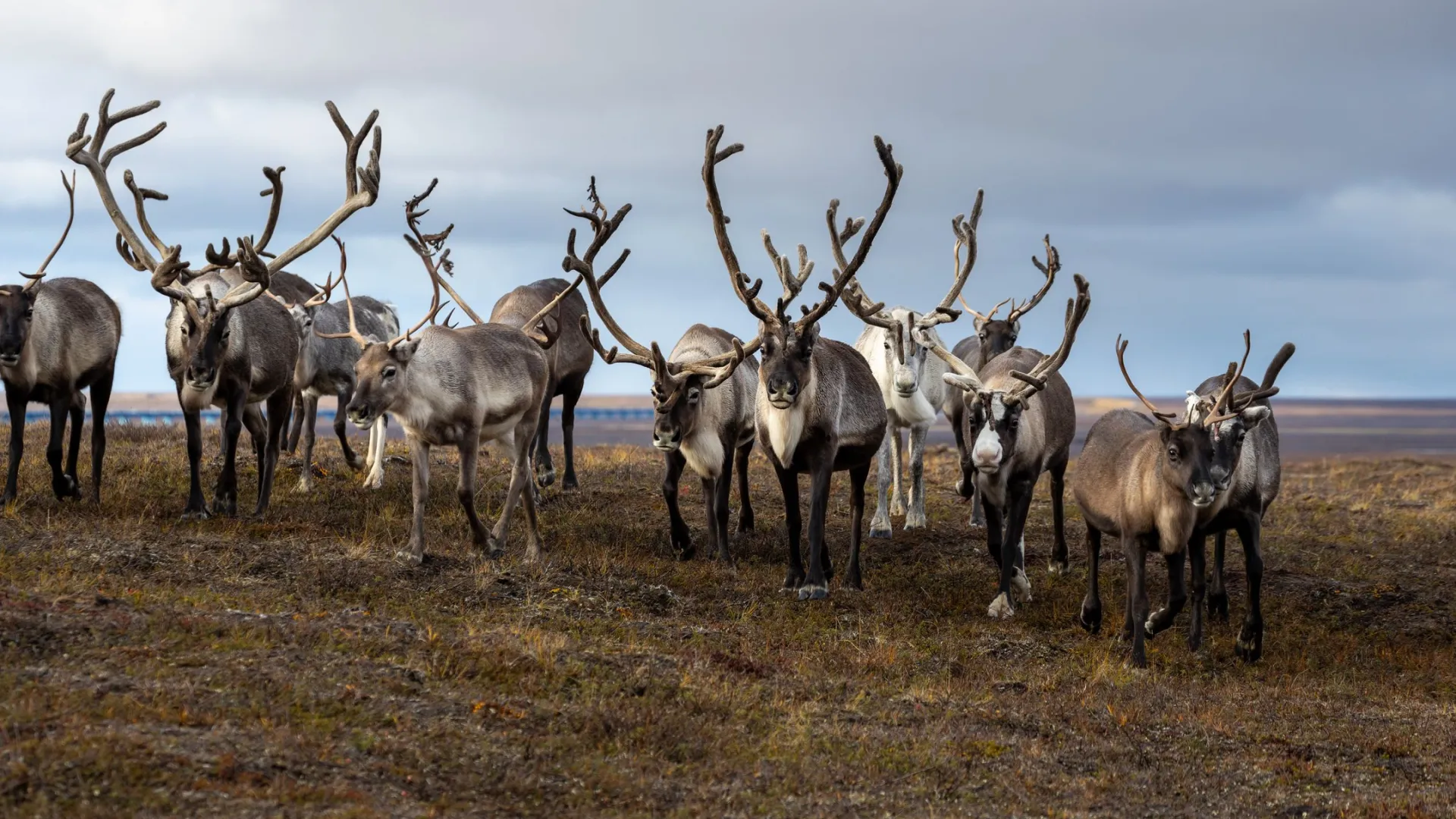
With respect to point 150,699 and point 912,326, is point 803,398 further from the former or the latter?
point 150,699

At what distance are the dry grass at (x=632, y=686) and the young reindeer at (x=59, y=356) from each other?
0.48m

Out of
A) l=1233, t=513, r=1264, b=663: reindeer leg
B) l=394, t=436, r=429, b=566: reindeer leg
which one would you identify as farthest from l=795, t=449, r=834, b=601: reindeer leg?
l=1233, t=513, r=1264, b=663: reindeer leg

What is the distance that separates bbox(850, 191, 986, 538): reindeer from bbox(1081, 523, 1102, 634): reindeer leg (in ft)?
11.9

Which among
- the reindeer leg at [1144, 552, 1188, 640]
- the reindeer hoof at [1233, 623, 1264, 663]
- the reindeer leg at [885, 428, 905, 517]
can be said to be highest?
the reindeer leg at [885, 428, 905, 517]

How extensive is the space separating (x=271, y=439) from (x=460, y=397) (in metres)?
3.23

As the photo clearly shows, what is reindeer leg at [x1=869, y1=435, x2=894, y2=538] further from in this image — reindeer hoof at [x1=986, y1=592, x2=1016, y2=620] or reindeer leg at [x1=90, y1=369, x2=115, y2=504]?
reindeer leg at [x1=90, y1=369, x2=115, y2=504]

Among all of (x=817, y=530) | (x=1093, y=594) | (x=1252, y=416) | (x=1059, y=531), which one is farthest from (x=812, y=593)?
(x=1252, y=416)

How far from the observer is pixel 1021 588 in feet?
42.3

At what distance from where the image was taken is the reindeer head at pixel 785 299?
39.8 ft

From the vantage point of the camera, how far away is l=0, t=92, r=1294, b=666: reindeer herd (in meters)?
11.2

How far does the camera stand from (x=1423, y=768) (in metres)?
8.38

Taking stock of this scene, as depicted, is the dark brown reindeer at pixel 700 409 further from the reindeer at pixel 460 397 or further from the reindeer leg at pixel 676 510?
the reindeer at pixel 460 397

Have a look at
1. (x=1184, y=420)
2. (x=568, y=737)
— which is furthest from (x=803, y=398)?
(x=568, y=737)

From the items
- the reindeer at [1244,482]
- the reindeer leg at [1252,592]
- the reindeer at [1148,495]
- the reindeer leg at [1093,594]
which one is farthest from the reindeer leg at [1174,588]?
the reindeer leg at [1093,594]
